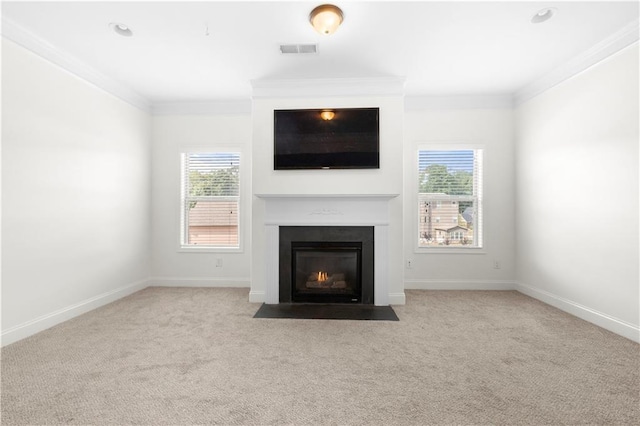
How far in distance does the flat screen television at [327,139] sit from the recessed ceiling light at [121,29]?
5.12 ft

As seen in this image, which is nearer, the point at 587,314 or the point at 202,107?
the point at 587,314

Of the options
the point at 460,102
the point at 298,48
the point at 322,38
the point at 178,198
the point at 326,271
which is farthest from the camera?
the point at 178,198

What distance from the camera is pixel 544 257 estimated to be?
12.2 ft

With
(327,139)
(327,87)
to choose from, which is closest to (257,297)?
(327,139)

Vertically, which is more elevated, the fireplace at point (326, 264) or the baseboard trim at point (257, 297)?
the fireplace at point (326, 264)

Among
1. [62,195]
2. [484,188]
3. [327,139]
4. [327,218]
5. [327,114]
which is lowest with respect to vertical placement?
[327,218]

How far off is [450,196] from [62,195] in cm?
460

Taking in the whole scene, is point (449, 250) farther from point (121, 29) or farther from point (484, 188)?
point (121, 29)

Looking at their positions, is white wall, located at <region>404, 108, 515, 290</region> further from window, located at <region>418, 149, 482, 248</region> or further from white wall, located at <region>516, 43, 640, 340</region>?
white wall, located at <region>516, 43, 640, 340</region>

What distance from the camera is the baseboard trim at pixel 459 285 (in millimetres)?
4262

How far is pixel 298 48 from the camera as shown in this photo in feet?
9.71

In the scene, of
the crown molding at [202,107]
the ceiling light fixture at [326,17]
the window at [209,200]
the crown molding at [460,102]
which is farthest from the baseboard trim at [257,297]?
the crown molding at [460,102]

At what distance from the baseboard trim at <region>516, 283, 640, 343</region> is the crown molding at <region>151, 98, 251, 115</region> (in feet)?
14.8

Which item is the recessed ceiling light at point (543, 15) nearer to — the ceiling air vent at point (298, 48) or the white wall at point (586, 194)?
the white wall at point (586, 194)
